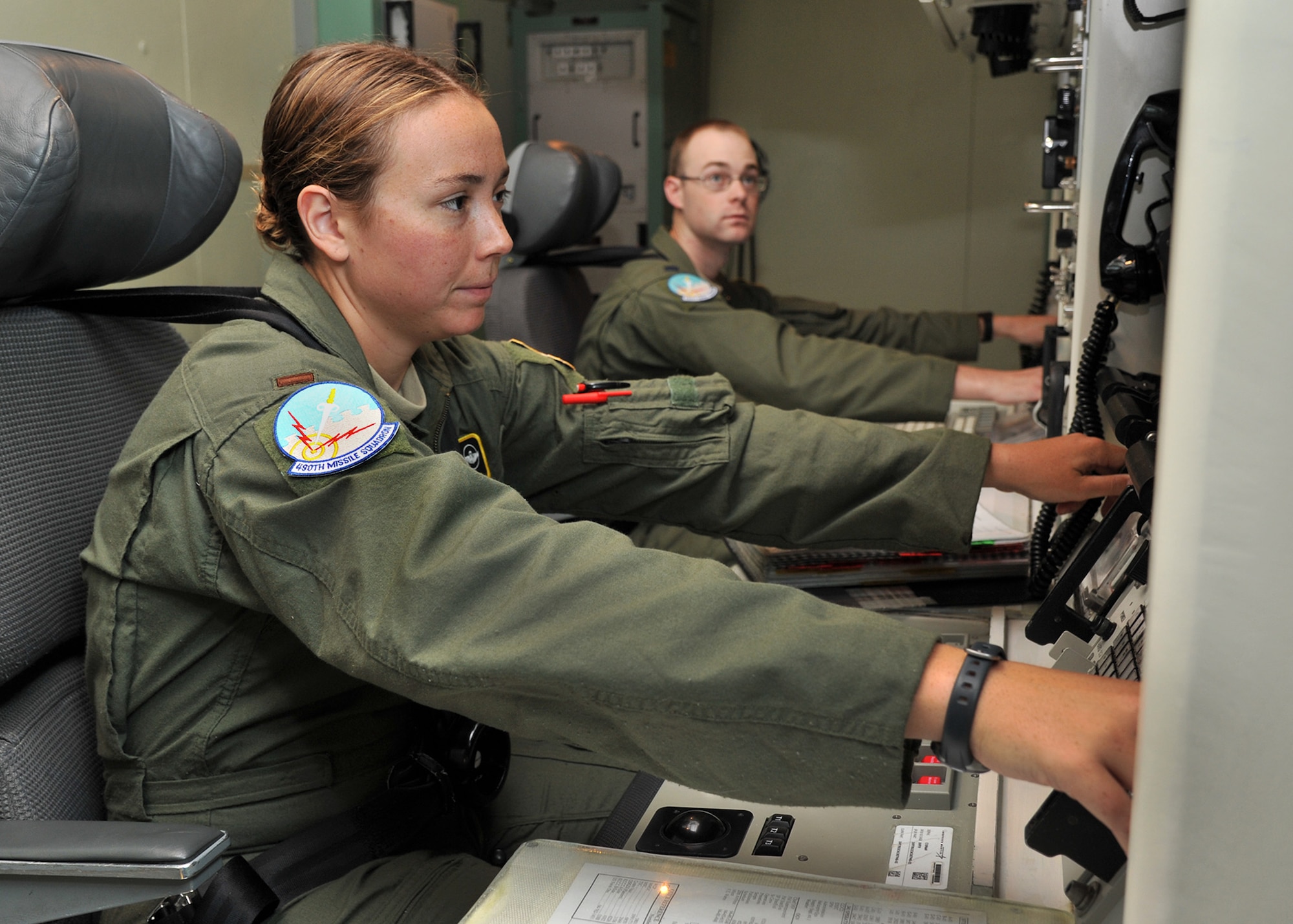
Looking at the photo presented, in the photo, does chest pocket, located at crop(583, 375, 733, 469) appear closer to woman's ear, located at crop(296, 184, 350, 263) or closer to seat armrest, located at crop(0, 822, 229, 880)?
woman's ear, located at crop(296, 184, 350, 263)

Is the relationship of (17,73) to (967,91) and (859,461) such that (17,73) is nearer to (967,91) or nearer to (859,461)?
(859,461)

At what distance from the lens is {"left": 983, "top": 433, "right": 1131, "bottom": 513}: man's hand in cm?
120

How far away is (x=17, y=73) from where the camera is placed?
2.88 feet

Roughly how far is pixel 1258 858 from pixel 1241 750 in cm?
6

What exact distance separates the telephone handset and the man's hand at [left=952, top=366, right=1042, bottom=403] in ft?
3.58

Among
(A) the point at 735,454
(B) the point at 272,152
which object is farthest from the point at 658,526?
(B) the point at 272,152

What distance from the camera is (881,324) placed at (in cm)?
307

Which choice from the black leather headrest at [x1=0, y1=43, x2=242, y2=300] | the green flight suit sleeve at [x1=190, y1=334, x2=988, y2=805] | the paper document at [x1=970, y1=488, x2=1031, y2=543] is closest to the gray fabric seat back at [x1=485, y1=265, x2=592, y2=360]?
the paper document at [x1=970, y1=488, x2=1031, y2=543]

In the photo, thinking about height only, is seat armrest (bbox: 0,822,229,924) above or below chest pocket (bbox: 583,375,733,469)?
below

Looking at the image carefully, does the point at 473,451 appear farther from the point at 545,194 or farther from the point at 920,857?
the point at 545,194

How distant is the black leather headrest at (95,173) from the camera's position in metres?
0.87

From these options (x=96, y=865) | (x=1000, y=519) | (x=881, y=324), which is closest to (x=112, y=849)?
(x=96, y=865)

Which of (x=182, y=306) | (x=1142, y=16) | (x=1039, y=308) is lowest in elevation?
(x=1039, y=308)

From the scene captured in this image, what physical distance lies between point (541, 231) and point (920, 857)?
6.00 feet
